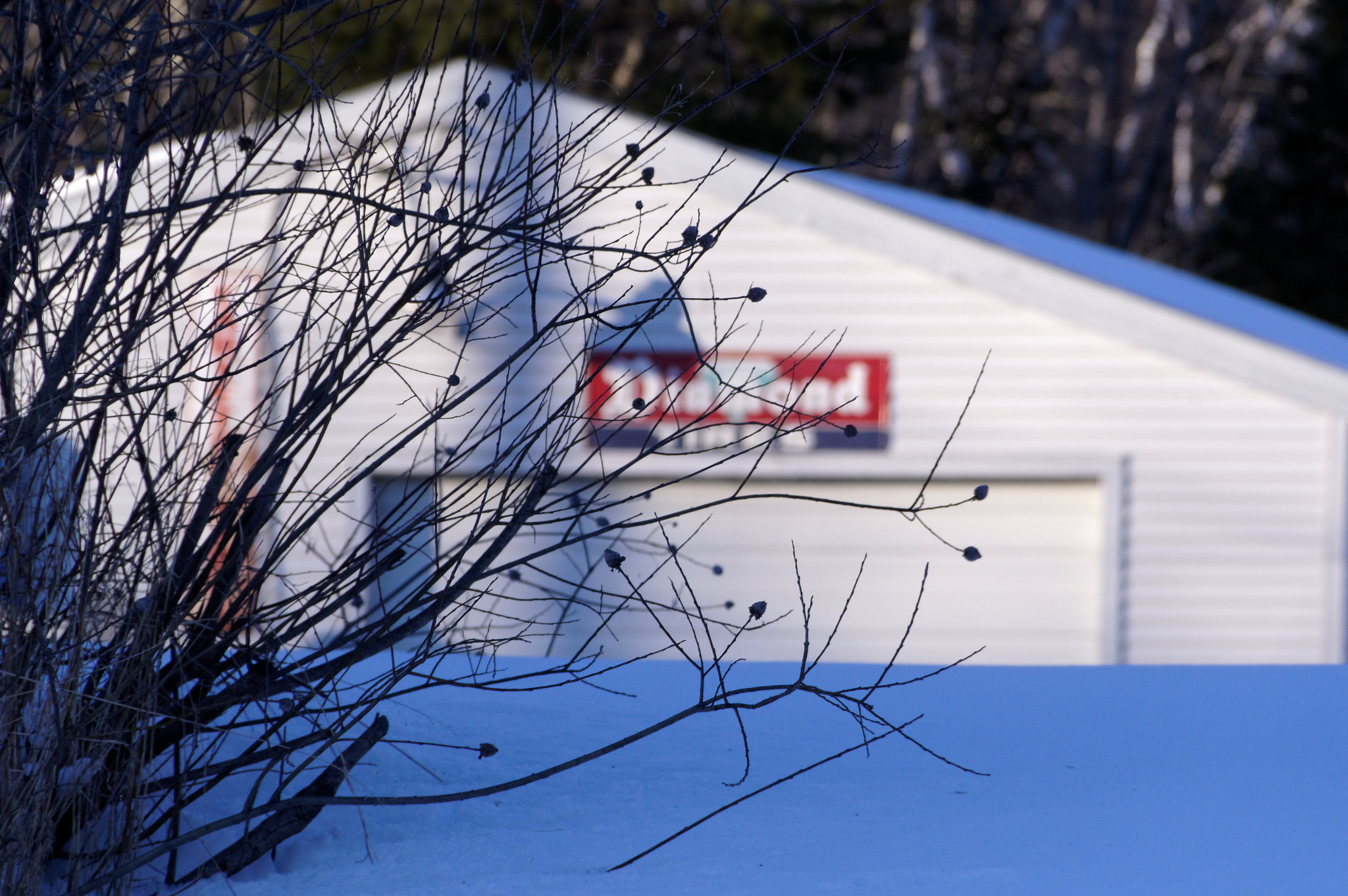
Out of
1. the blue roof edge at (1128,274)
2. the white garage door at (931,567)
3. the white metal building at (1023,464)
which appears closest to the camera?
the white metal building at (1023,464)

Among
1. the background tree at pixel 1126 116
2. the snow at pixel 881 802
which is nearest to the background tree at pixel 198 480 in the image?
the snow at pixel 881 802

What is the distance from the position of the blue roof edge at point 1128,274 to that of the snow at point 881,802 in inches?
206

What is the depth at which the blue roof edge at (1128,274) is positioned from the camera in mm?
Result: 8492

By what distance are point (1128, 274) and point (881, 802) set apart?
8547mm

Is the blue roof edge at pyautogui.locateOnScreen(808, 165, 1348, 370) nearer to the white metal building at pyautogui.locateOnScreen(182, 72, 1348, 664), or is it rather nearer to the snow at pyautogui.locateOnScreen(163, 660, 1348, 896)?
the white metal building at pyautogui.locateOnScreen(182, 72, 1348, 664)

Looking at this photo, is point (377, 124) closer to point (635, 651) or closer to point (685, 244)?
point (685, 244)

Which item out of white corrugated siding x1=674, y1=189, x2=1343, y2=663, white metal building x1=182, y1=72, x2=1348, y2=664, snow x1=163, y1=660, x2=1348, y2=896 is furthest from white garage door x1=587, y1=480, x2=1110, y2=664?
snow x1=163, y1=660, x2=1348, y2=896

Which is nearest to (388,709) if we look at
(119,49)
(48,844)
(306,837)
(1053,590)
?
(306,837)

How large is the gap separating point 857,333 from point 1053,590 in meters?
1.98

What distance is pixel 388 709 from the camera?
127 inches

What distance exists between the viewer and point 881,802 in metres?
2.68

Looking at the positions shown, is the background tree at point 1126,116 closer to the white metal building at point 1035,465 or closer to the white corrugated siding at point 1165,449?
the white metal building at point 1035,465

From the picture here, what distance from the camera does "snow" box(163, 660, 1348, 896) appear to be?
232 cm

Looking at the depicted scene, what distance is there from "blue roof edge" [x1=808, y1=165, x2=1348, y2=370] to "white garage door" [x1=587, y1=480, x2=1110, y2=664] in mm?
1476
